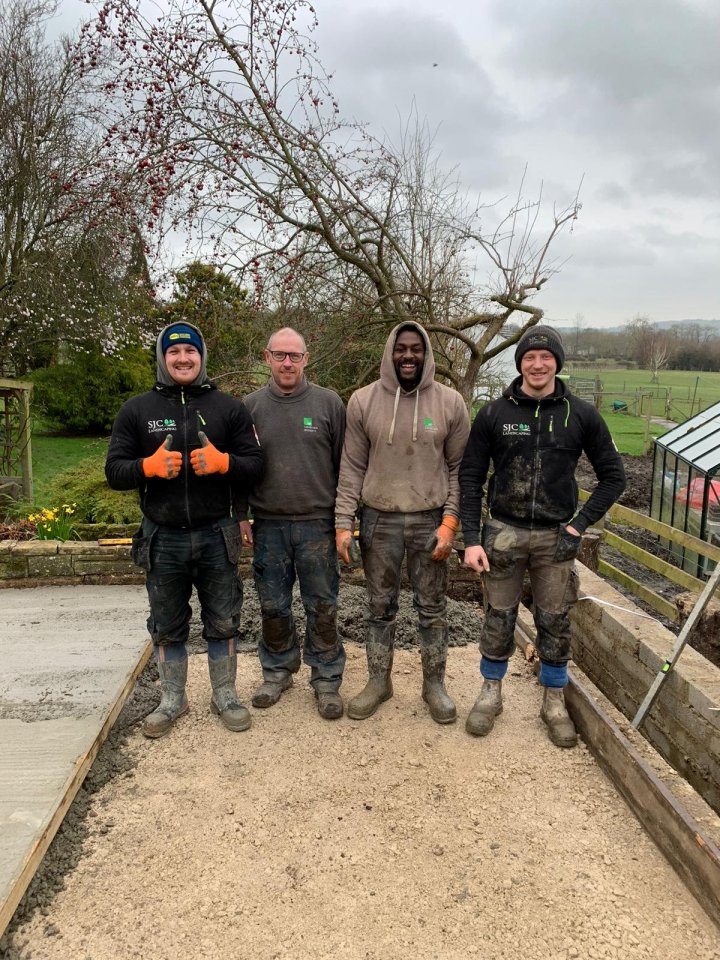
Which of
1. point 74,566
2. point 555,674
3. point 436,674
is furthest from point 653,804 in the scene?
point 74,566

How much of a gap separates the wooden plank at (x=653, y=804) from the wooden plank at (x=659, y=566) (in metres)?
2.84

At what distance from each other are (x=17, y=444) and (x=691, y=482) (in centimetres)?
978

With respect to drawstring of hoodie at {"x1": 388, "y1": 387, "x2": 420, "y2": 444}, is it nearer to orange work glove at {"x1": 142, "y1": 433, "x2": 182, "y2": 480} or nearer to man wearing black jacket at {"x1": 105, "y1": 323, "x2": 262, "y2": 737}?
man wearing black jacket at {"x1": 105, "y1": 323, "x2": 262, "y2": 737}

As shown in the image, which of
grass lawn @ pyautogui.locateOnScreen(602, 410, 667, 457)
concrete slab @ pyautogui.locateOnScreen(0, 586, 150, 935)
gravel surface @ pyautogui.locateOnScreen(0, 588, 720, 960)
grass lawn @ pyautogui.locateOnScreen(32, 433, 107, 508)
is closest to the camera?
gravel surface @ pyautogui.locateOnScreen(0, 588, 720, 960)

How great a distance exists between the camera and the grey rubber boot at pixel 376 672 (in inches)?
131

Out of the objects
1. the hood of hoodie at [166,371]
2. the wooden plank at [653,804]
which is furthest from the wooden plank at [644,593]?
the hood of hoodie at [166,371]

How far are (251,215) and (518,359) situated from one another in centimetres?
371

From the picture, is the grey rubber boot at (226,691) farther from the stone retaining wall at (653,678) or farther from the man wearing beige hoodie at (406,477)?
the stone retaining wall at (653,678)

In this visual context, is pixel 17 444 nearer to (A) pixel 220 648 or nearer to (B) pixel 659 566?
(A) pixel 220 648

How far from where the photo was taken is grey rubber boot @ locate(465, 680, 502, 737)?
3.17m

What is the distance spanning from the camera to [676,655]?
10.4 ft

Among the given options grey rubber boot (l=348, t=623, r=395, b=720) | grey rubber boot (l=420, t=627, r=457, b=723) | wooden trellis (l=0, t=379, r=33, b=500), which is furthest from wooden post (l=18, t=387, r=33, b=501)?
grey rubber boot (l=420, t=627, r=457, b=723)

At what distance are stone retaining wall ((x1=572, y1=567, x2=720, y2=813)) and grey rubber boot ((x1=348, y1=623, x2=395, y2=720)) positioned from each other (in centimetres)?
156

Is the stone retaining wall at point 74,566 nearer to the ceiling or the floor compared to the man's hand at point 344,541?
nearer to the floor
